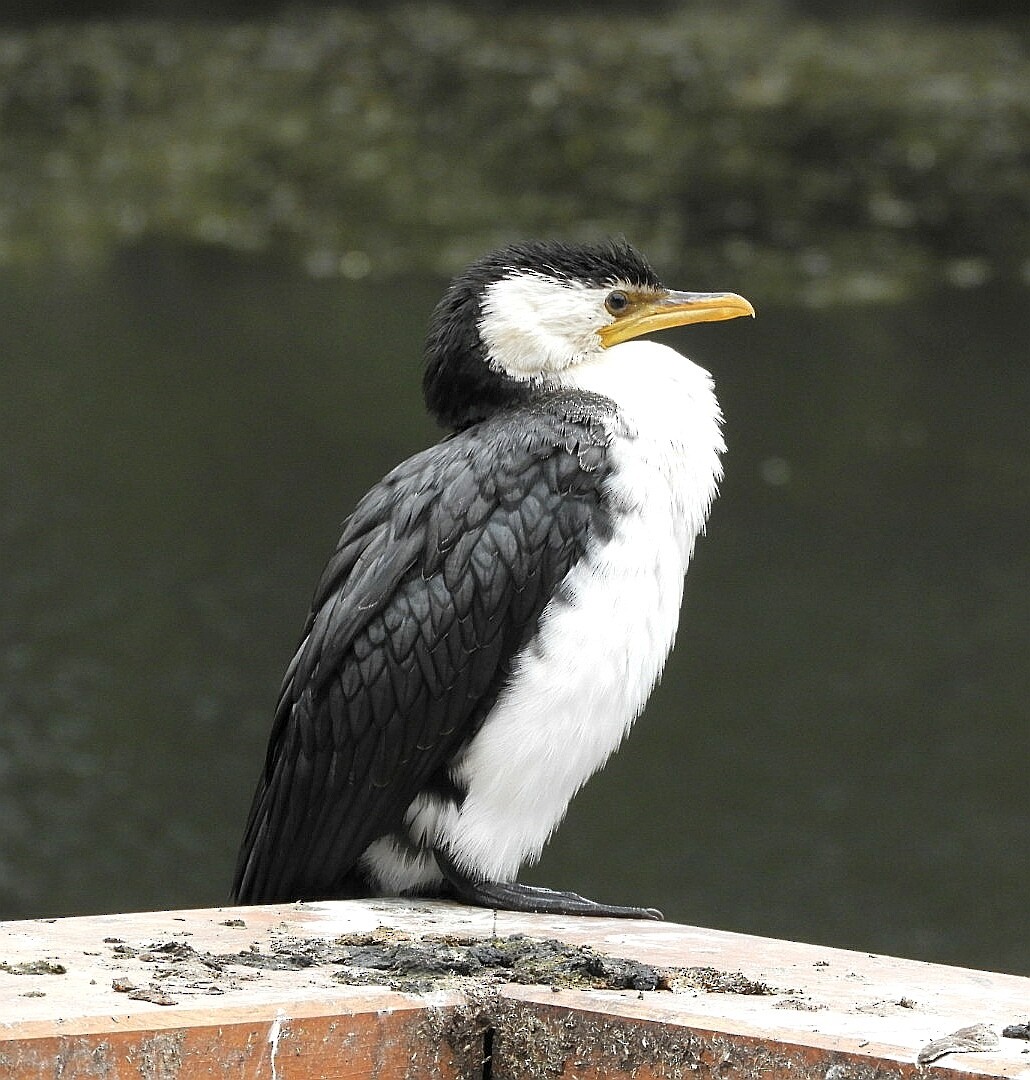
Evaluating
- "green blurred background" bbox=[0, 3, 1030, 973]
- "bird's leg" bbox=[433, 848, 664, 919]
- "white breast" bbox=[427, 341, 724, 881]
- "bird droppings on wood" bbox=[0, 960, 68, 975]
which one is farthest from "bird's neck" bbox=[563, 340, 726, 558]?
"green blurred background" bbox=[0, 3, 1030, 973]

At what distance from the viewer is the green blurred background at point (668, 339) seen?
1179 cm

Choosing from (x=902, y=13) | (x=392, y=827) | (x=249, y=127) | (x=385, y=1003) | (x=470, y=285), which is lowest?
(x=385, y=1003)

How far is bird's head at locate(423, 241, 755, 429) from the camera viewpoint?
4.28 m

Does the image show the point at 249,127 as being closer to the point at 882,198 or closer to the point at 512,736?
the point at 882,198

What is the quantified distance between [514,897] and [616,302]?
1.37 m

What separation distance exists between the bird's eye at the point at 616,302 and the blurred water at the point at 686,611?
7013 mm

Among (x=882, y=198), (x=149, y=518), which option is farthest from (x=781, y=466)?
(x=882, y=198)

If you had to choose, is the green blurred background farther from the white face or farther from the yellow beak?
the white face

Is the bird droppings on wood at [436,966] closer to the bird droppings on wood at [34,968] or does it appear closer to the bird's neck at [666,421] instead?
the bird droppings on wood at [34,968]

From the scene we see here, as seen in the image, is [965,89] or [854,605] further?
[965,89]

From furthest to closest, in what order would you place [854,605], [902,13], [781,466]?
[902,13] → [781,466] → [854,605]

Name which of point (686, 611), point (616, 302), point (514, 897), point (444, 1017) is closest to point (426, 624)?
point (514, 897)

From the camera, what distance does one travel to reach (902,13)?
27297mm

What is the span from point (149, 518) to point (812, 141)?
11.3 meters
